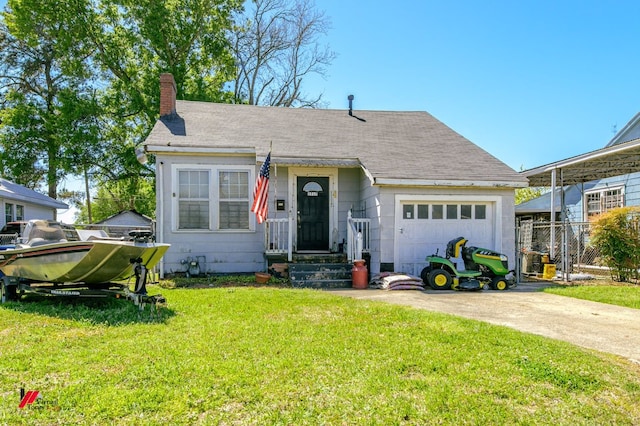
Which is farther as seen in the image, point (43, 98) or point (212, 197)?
point (43, 98)

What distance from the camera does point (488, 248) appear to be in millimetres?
10773

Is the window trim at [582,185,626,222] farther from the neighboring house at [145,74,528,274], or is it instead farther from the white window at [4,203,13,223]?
the white window at [4,203,13,223]

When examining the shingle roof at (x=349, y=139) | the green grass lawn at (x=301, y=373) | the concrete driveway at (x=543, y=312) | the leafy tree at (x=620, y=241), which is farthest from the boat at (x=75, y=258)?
the leafy tree at (x=620, y=241)

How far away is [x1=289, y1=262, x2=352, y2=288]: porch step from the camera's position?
9.74 metres

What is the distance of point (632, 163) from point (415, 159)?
22.9 feet

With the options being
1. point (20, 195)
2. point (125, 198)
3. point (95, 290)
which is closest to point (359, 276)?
point (95, 290)

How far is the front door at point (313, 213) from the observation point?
38.0ft

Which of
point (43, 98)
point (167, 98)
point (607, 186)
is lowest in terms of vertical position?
point (607, 186)

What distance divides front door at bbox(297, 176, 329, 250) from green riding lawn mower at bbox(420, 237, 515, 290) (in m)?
3.04

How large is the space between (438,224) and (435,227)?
0.37ft

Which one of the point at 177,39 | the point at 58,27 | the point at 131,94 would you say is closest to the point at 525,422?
the point at 131,94

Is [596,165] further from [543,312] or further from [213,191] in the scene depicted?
[213,191]

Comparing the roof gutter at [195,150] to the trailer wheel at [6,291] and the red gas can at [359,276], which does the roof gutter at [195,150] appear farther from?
the trailer wheel at [6,291]

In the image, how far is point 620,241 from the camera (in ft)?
34.8
